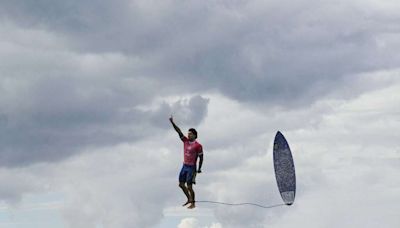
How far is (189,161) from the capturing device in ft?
172

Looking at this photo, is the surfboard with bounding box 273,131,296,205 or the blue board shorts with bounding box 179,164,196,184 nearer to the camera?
the blue board shorts with bounding box 179,164,196,184

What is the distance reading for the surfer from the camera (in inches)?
2031

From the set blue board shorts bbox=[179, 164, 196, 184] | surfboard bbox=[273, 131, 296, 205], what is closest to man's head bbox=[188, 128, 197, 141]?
blue board shorts bbox=[179, 164, 196, 184]

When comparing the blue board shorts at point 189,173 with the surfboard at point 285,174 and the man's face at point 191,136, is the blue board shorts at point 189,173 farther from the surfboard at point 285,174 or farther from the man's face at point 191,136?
the surfboard at point 285,174

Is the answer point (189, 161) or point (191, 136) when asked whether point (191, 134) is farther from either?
point (189, 161)

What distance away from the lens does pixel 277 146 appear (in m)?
63.9

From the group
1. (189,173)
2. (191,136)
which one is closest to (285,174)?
(189,173)

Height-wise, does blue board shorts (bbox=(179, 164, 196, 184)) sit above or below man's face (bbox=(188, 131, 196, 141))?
below


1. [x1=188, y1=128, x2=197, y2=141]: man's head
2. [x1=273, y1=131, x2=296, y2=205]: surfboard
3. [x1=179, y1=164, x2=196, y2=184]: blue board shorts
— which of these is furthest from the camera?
[x1=273, y1=131, x2=296, y2=205]: surfboard

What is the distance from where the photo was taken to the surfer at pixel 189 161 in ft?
169

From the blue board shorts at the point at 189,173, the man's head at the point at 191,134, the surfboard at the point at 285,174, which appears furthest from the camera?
the surfboard at the point at 285,174

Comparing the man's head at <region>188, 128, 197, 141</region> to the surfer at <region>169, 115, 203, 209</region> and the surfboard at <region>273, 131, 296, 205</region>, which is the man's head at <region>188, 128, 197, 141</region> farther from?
the surfboard at <region>273, 131, 296, 205</region>

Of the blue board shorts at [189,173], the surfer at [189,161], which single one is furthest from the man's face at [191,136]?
the blue board shorts at [189,173]

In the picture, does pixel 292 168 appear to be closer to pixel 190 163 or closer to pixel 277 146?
pixel 277 146
